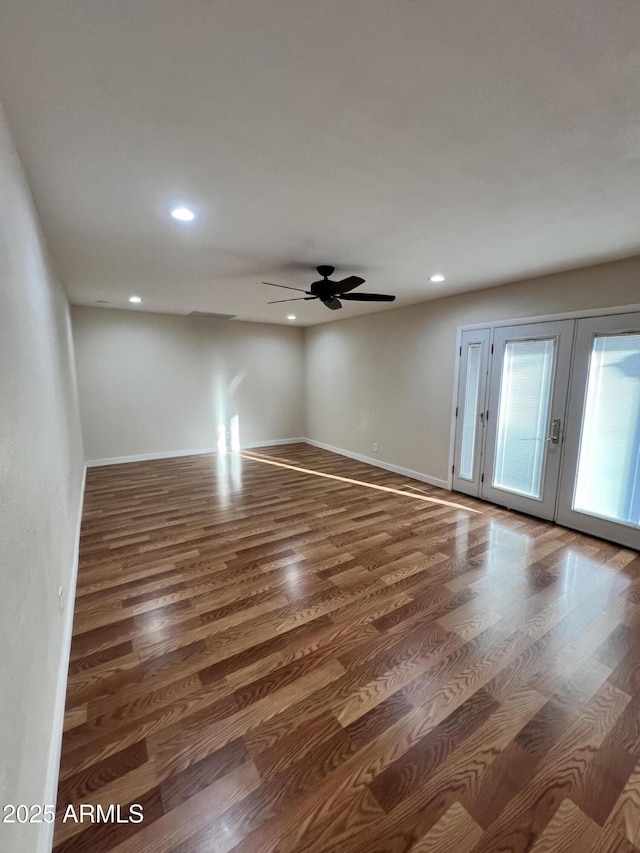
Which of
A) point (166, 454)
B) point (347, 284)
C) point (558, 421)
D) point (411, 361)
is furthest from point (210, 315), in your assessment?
point (558, 421)

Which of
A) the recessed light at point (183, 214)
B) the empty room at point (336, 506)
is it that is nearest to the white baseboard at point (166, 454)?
the empty room at point (336, 506)

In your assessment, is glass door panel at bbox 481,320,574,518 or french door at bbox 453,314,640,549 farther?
glass door panel at bbox 481,320,574,518

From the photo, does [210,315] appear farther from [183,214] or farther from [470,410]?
[470,410]

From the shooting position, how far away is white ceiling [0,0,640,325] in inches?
41.8

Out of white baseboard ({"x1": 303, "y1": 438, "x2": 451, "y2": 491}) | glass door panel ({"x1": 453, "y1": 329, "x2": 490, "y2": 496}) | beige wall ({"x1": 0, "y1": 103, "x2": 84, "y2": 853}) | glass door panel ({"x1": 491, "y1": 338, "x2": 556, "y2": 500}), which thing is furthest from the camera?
white baseboard ({"x1": 303, "y1": 438, "x2": 451, "y2": 491})

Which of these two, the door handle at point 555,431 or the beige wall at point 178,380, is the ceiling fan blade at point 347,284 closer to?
the door handle at point 555,431

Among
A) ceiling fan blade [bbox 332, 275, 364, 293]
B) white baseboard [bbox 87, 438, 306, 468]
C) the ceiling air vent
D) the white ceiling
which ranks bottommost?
white baseboard [bbox 87, 438, 306, 468]

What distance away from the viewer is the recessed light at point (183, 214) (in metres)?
2.21

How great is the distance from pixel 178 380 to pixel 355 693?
5790mm

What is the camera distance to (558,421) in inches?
139

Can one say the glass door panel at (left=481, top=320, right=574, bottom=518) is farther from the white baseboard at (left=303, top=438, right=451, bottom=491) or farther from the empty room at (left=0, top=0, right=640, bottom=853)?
the white baseboard at (left=303, top=438, right=451, bottom=491)

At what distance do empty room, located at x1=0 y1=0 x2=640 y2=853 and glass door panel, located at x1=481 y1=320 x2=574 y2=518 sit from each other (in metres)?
0.03

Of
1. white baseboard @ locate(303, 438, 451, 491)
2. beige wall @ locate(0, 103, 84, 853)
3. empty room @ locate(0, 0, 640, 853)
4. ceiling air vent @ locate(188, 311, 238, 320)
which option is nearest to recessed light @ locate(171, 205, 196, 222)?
empty room @ locate(0, 0, 640, 853)

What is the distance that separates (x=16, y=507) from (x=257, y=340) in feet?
20.5
